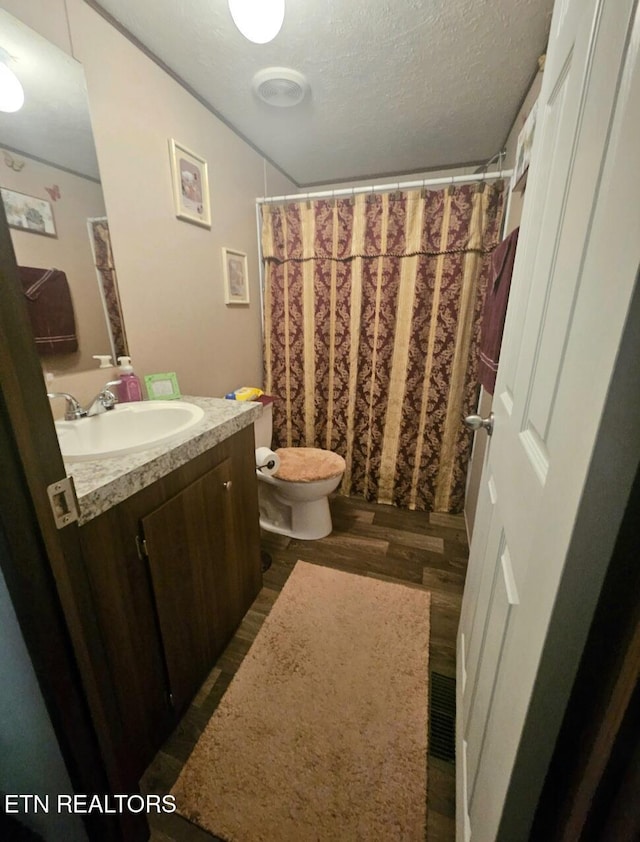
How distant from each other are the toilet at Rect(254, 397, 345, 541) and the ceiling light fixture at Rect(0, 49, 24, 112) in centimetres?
134

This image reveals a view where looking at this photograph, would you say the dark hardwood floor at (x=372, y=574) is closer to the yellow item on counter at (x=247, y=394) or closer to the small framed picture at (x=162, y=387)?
the yellow item on counter at (x=247, y=394)

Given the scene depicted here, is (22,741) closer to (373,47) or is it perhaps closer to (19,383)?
(19,383)

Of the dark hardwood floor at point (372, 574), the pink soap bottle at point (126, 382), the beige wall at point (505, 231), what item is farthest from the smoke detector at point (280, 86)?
the dark hardwood floor at point (372, 574)

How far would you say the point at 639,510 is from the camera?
34 cm

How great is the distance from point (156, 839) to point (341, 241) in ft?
8.12

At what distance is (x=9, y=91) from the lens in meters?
0.95

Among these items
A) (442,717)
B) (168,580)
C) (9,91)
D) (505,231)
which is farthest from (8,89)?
(442,717)

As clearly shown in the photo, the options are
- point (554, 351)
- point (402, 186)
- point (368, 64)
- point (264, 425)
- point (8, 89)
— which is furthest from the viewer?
point (264, 425)

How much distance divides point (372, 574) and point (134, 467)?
4.36ft

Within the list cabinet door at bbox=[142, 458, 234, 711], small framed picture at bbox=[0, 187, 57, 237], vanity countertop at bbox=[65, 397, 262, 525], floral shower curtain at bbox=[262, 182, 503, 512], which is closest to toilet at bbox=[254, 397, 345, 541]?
floral shower curtain at bbox=[262, 182, 503, 512]

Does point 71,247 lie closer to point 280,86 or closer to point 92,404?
point 92,404

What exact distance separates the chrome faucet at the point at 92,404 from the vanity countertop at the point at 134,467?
0.37 m

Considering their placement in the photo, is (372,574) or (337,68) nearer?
(337,68)

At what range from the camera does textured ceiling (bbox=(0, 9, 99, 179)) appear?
0.95 metres
